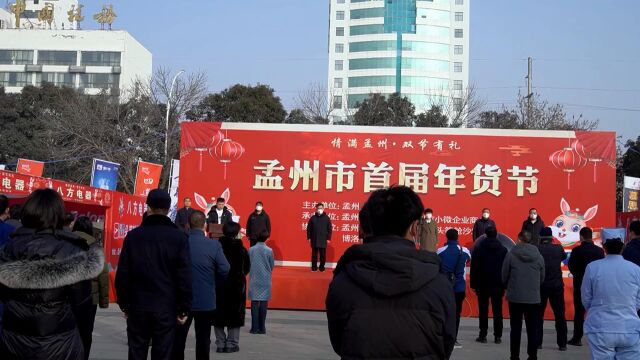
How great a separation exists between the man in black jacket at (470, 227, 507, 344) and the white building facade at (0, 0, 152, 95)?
55.3 metres

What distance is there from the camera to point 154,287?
17.8 ft

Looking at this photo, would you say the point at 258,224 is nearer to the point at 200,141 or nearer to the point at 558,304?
the point at 200,141

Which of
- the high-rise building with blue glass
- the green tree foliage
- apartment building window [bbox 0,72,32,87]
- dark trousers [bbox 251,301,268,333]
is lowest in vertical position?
dark trousers [bbox 251,301,268,333]

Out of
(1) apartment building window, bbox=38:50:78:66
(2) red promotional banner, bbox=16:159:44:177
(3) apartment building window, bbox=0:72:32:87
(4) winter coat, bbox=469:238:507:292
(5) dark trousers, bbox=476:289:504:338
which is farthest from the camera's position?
(1) apartment building window, bbox=38:50:78:66

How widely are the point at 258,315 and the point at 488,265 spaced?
341cm

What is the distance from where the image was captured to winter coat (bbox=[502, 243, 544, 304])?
8.70 m

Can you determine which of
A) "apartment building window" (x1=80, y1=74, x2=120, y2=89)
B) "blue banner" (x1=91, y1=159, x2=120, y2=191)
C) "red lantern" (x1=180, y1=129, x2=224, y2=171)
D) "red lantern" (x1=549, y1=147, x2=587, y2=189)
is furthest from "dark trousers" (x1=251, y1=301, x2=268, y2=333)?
"apartment building window" (x1=80, y1=74, x2=120, y2=89)

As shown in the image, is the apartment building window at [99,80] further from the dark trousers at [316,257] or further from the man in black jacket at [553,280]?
the man in black jacket at [553,280]

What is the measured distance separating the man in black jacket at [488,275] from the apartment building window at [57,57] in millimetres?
58351

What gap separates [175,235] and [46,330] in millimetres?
1421

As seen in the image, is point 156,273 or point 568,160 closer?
point 156,273

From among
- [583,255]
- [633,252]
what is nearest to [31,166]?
[583,255]

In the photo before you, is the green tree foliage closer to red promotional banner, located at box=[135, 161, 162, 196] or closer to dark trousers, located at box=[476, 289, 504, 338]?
red promotional banner, located at box=[135, 161, 162, 196]

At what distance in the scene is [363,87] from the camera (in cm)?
8100
